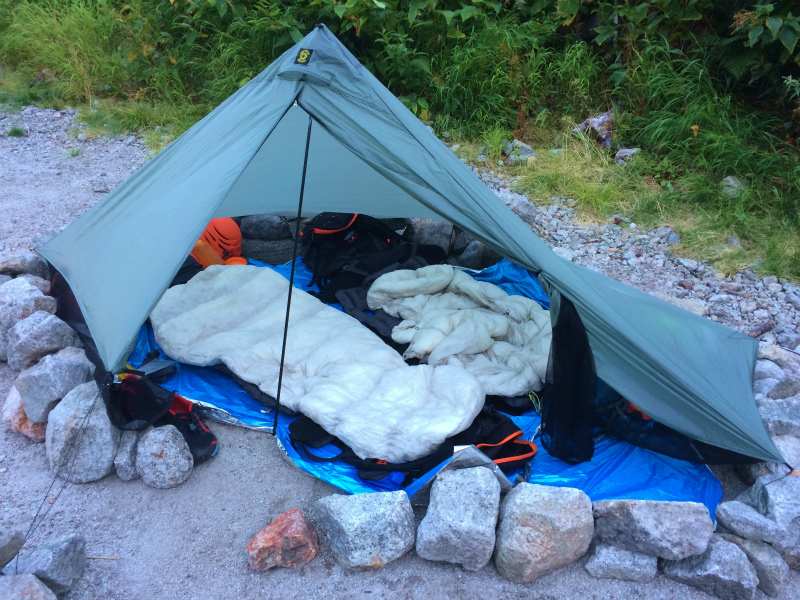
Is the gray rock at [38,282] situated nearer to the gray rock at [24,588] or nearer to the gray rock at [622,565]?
the gray rock at [24,588]

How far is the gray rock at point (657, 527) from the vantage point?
2.25 meters

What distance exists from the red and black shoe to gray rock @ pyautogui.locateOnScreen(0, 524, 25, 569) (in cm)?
69

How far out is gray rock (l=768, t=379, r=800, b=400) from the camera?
2941 millimetres

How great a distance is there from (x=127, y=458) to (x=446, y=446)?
1293 mm

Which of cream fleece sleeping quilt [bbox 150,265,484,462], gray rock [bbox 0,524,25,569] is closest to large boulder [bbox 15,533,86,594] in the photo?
gray rock [bbox 0,524,25,569]

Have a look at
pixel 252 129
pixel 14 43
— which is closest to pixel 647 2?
pixel 252 129

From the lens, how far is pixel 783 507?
7.76 feet

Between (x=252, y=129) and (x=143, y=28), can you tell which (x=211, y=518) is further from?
(x=143, y=28)

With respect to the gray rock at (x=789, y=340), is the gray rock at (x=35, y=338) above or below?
above

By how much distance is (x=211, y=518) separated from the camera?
98.5 inches

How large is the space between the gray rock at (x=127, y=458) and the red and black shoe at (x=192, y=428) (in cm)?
12

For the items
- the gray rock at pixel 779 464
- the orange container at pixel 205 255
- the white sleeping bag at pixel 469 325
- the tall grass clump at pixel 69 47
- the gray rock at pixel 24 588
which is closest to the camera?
the gray rock at pixel 24 588

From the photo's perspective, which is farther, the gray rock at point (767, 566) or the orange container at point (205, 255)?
the orange container at point (205, 255)

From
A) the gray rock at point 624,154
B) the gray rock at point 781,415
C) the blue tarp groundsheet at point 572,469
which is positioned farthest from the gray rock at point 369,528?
the gray rock at point 624,154
